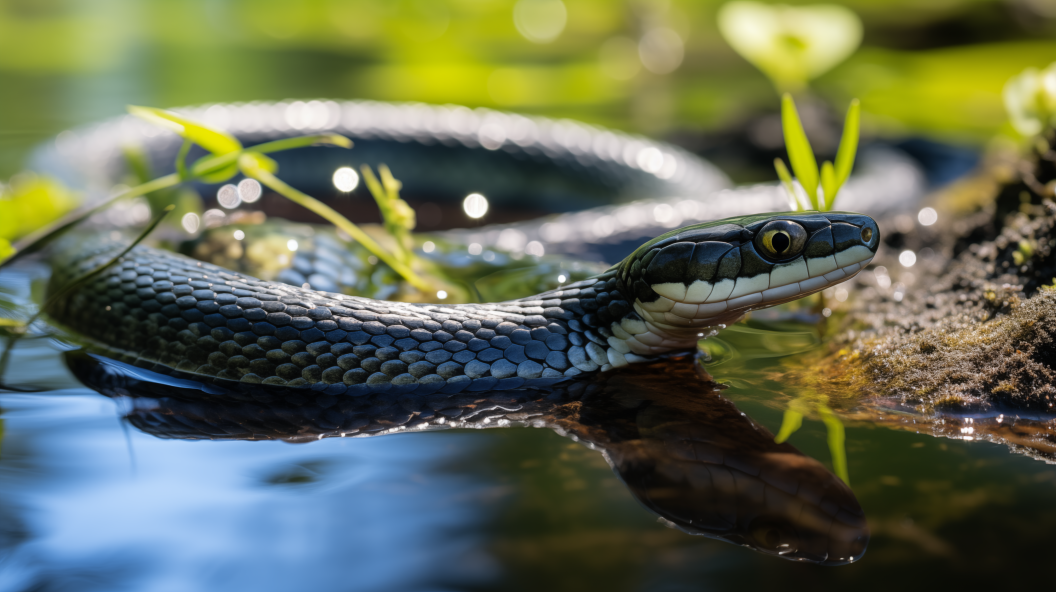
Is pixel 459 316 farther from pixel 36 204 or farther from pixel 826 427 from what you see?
pixel 36 204

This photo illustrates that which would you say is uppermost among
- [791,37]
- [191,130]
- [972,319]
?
[791,37]

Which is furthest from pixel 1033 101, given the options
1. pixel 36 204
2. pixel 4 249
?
pixel 36 204

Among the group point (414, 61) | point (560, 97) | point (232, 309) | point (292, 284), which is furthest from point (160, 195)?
point (414, 61)

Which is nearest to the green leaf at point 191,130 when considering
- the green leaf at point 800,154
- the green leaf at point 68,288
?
the green leaf at point 68,288

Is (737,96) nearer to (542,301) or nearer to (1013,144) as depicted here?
(1013,144)

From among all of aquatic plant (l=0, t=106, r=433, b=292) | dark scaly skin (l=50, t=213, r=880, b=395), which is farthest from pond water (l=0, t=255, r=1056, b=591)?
aquatic plant (l=0, t=106, r=433, b=292)

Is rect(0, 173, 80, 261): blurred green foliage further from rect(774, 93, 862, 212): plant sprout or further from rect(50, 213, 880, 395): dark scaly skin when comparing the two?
rect(774, 93, 862, 212): plant sprout
